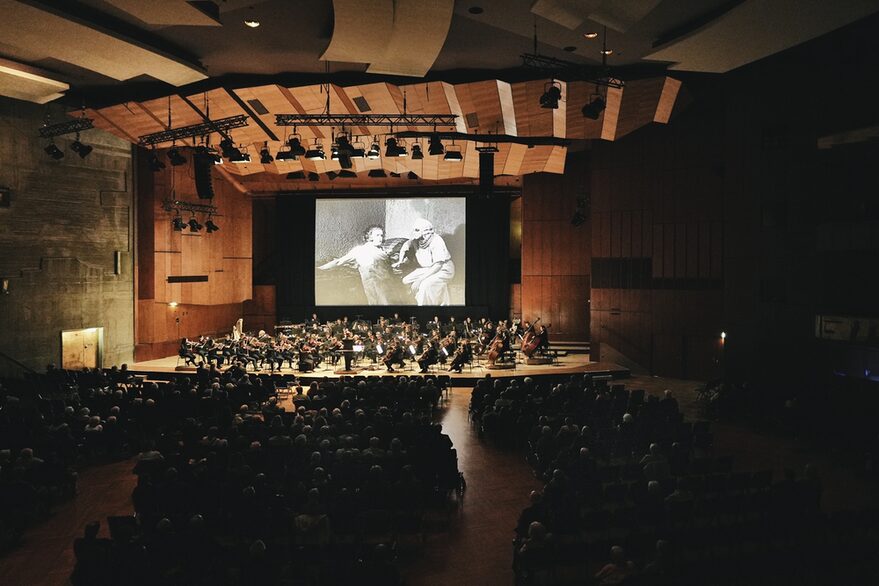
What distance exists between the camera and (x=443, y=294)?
2606 centimetres

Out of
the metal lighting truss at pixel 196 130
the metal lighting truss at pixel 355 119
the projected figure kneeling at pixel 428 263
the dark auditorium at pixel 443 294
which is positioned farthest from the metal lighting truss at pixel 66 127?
the projected figure kneeling at pixel 428 263

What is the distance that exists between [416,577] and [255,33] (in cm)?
1063

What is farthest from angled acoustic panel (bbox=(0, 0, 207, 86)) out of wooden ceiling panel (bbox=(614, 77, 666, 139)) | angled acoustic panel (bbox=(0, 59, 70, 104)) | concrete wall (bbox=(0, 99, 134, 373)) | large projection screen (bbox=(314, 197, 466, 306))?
large projection screen (bbox=(314, 197, 466, 306))

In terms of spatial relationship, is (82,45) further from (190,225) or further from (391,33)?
(190,225)

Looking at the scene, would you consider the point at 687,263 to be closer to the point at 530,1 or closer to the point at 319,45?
the point at 530,1

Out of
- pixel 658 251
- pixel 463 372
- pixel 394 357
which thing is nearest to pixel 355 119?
pixel 394 357

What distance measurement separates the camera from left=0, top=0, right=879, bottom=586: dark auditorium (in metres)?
7.68

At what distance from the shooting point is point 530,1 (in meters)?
11.1

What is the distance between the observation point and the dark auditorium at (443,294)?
768 centimetres

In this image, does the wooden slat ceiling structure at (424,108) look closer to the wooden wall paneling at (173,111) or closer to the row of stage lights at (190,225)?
the wooden wall paneling at (173,111)

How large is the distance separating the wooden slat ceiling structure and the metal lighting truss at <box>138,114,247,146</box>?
24cm

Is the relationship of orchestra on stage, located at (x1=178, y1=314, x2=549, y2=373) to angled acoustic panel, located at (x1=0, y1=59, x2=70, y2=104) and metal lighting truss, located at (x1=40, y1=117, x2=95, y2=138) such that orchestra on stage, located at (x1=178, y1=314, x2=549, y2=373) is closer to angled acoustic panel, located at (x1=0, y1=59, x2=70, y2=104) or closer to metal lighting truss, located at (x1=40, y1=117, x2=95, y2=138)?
metal lighting truss, located at (x1=40, y1=117, x2=95, y2=138)

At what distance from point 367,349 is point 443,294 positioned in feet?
22.2

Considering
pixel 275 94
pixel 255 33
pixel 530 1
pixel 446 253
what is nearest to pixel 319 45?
pixel 255 33
